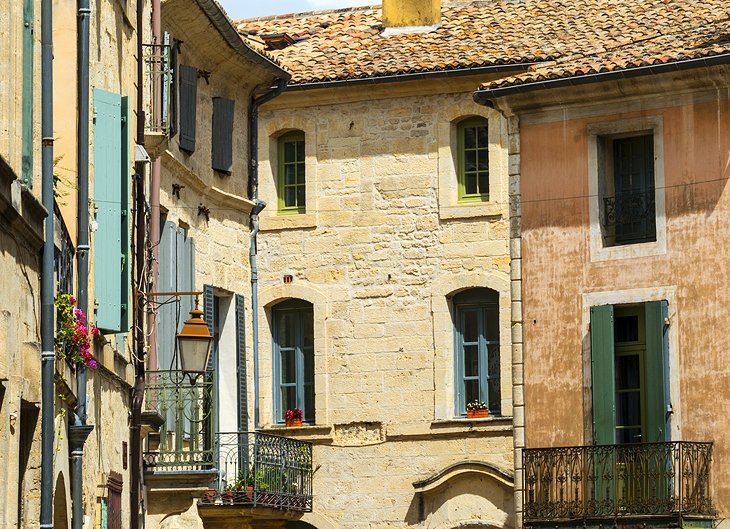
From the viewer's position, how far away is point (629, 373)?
26922mm

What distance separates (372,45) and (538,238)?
6150mm

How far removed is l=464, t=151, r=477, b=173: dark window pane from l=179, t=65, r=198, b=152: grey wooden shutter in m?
6.53

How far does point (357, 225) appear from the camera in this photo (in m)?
32.3

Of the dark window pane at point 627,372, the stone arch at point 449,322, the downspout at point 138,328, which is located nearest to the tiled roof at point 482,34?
the stone arch at point 449,322

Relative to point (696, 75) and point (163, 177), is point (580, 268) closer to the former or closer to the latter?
point (696, 75)

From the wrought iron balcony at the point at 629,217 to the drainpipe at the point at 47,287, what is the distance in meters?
14.5

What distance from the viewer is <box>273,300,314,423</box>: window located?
32469 millimetres

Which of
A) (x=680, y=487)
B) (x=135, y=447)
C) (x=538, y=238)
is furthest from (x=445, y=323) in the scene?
(x=135, y=447)

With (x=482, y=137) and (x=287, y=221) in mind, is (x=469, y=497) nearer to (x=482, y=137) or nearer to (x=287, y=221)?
(x=287, y=221)

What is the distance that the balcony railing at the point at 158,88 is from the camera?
2297 cm

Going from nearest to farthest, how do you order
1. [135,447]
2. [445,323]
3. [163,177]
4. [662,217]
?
[135,447]
[163,177]
[662,217]
[445,323]

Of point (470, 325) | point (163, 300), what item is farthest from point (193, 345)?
point (470, 325)

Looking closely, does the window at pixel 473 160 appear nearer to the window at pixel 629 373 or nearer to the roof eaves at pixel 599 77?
the roof eaves at pixel 599 77

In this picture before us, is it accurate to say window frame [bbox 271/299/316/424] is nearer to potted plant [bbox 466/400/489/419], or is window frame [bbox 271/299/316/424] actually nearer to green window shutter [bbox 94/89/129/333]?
potted plant [bbox 466/400/489/419]
